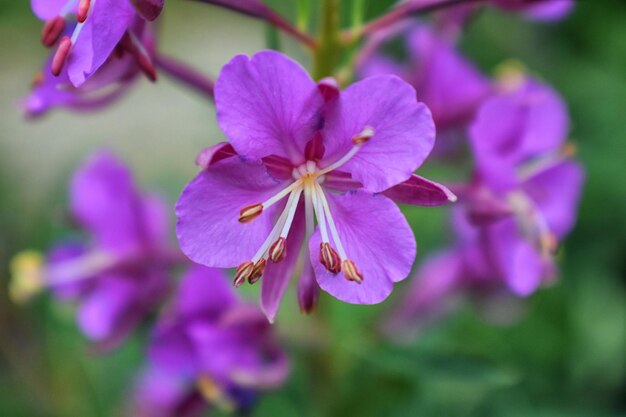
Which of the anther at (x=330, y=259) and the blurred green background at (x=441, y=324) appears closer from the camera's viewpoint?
the anther at (x=330, y=259)

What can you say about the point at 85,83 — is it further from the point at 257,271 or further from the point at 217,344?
the point at 217,344

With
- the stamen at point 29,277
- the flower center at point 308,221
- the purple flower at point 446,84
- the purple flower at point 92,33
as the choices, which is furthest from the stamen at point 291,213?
the stamen at point 29,277

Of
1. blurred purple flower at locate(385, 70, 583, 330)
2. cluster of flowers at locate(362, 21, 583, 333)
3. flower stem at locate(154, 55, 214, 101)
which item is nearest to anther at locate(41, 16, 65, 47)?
flower stem at locate(154, 55, 214, 101)

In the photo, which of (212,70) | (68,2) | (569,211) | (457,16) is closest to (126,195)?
(68,2)

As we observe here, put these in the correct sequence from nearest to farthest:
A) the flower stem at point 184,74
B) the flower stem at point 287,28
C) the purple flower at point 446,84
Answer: the flower stem at point 287,28 → the flower stem at point 184,74 → the purple flower at point 446,84

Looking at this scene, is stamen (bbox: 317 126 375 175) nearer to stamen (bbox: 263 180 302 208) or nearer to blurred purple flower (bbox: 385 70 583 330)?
stamen (bbox: 263 180 302 208)

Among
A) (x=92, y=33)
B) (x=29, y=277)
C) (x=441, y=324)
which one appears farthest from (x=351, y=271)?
(x=441, y=324)

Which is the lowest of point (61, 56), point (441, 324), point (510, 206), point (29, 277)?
point (441, 324)

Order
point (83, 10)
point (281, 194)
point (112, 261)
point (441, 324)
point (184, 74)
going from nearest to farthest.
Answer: point (83, 10), point (281, 194), point (184, 74), point (112, 261), point (441, 324)

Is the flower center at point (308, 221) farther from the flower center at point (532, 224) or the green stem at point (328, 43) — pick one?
the flower center at point (532, 224)
